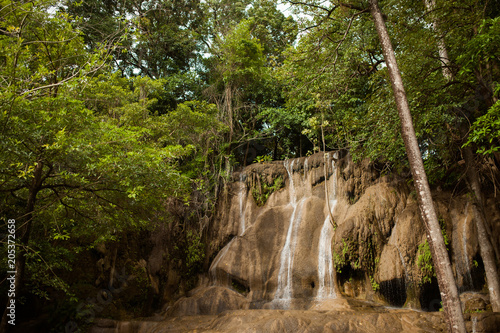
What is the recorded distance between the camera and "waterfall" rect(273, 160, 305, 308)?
10555 millimetres

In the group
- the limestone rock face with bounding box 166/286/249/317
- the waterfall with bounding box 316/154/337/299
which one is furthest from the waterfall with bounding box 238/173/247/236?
the waterfall with bounding box 316/154/337/299

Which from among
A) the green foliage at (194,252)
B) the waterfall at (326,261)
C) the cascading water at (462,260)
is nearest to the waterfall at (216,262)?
the green foliage at (194,252)

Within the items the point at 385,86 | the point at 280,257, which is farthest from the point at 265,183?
the point at 385,86

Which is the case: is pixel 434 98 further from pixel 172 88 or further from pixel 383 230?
pixel 172 88

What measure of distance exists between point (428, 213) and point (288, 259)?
708 cm

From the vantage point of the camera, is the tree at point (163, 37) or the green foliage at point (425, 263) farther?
the tree at point (163, 37)

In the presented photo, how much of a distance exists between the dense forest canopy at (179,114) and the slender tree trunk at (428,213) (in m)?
1.38

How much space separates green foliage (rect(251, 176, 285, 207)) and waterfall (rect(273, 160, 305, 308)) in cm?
83

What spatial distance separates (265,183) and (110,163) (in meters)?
9.30

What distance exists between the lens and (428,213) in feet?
17.1

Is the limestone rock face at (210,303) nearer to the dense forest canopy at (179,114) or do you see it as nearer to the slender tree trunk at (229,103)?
the dense forest canopy at (179,114)

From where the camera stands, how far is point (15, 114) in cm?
538

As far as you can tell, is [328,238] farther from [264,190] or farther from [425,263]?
[264,190]

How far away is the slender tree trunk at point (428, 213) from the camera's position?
4.63m
